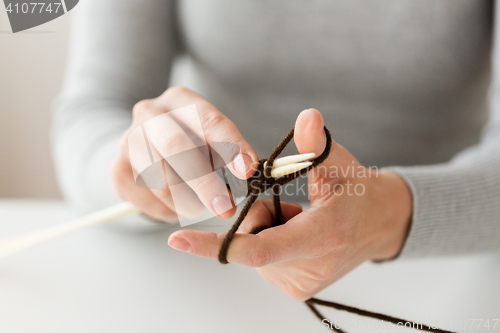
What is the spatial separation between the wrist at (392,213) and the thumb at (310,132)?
0.35 feet

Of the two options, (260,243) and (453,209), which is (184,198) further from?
(453,209)

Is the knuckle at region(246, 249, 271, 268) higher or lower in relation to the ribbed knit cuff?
higher

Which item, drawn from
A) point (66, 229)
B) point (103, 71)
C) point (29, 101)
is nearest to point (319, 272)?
point (66, 229)

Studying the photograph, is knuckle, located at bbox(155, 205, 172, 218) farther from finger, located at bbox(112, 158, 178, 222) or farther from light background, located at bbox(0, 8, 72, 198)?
light background, located at bbox(0, 8, 72, 198)

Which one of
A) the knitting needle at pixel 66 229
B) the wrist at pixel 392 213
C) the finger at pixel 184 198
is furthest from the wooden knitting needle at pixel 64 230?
the wrist at pixel 392 213

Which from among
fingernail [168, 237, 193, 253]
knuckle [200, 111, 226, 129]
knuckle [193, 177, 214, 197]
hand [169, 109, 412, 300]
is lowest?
hand [169, 109, 412, 300]

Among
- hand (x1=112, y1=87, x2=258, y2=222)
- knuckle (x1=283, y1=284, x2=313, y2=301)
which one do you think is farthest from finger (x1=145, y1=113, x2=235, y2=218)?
knuckle (x1=283, y1=284, x2=313, y2=301)

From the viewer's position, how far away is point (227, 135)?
218mm

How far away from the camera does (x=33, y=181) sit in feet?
2.92

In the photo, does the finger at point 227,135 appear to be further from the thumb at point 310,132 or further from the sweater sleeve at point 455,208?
the sweater sleeve at point 455,208

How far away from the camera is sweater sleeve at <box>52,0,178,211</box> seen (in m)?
0.43

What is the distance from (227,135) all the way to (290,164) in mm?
44

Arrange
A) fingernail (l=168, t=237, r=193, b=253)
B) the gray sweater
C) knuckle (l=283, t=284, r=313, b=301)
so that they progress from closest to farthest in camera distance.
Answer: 1. fingernail (l=168, t=237, r=193, b=253)
2. knuckle (l=283, t=284, r=313, b=301)
3. the gray sweater

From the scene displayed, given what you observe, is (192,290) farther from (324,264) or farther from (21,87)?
(21,87)
